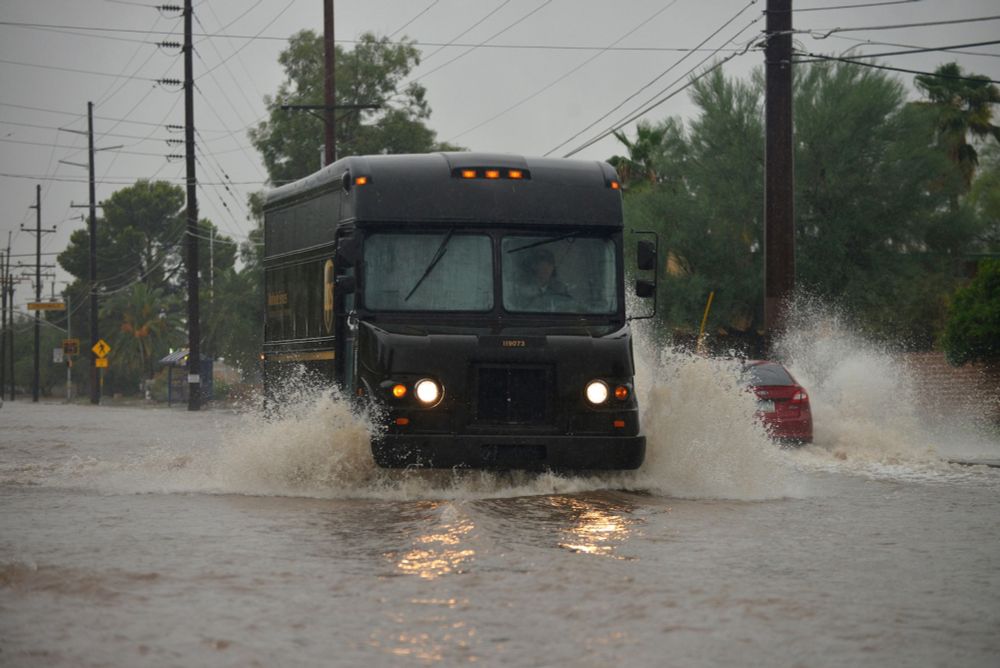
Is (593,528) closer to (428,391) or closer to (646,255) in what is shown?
(428,391)

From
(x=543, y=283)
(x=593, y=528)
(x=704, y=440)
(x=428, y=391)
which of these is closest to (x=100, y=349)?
(x=704, y=440)

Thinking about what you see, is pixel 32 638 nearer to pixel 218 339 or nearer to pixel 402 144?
pixel 402 144

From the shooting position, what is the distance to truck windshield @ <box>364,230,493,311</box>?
14.1 meters

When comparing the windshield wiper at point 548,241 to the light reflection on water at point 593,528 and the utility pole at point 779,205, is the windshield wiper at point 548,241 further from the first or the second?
the utility pole at point 779,205

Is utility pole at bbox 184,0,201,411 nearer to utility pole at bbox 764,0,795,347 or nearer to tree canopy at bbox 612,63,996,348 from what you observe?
tree canopy at bbox 612,63,996,348

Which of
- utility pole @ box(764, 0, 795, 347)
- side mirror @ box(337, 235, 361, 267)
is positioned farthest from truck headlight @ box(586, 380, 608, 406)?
utility pole @ box(764, 0, 795, 347)

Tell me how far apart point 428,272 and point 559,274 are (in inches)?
48.6

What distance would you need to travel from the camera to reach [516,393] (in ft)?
45.0

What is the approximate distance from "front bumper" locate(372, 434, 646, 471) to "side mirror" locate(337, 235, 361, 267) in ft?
5.58

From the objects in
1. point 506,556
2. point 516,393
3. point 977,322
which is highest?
point 977,322

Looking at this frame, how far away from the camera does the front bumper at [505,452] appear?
13445 millimetres

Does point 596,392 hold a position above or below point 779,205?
below

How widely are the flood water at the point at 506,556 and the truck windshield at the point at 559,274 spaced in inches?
63.9

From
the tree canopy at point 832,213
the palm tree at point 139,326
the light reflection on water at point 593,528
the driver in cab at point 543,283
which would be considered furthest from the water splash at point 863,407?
the palm tree at point 139,326
